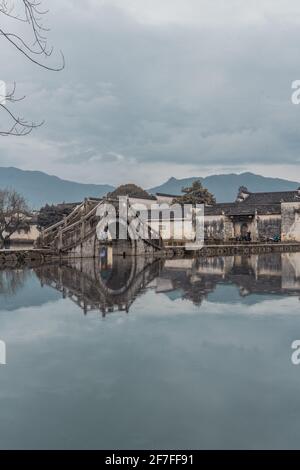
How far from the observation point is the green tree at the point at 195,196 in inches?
1772

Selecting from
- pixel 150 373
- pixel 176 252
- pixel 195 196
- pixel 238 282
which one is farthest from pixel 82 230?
pixel 195 196

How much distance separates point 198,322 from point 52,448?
485 cm

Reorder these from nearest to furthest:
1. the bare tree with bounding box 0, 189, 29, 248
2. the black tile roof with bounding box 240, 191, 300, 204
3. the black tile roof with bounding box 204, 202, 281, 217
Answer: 1. the bare tree with bounding box 0, 189, 29, 248
2. the black tile roof with bounding box 240, 191, 300, 204
3. the black tile roof with bounding box 204, 202, 281, 217

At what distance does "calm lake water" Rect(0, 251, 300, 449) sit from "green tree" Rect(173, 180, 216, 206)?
34069 millimetres

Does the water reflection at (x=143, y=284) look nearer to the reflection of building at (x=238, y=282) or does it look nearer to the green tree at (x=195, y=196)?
the reflection of building at (x=238, y=282)

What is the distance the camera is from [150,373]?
5543mm

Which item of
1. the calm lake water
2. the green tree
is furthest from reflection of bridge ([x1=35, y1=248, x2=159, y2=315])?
the green tree

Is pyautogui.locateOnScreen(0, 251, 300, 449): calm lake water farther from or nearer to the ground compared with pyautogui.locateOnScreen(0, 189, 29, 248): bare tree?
nearer to the ground

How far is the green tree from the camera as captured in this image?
1772 inches

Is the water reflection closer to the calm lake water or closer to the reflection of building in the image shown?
the reflection of building

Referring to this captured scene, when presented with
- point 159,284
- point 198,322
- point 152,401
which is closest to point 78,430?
point 152,401

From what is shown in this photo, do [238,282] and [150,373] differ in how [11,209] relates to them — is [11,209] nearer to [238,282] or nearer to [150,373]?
[238,282]

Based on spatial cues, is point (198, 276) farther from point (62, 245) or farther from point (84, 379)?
point (84, 379)

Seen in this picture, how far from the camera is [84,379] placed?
17.5 feet
